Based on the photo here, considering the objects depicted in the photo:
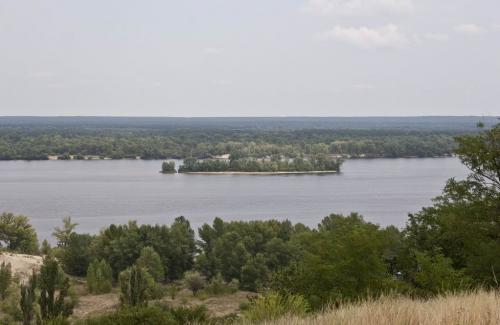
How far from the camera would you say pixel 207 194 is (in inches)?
3083

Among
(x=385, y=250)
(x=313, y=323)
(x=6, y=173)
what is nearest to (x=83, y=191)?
(x=6, y=173)

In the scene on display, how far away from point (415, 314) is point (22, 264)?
29.1 m

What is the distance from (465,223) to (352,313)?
38.9 feet

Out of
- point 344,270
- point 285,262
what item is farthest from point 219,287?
point 344,270

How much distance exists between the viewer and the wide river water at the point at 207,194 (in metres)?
60.8

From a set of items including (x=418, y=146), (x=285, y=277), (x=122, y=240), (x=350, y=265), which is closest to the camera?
(x=350, y=265)

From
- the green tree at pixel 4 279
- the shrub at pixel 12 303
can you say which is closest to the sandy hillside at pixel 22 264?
the shrub at pixel 12 303

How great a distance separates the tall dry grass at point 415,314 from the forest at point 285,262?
641 millimetres

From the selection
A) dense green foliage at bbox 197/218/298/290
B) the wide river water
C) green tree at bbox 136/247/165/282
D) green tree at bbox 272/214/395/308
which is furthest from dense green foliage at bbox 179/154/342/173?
green tree at bbox 272/214/395/308

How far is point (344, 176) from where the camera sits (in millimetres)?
97688

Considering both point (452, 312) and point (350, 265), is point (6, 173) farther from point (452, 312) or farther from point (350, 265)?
point (452, 312)

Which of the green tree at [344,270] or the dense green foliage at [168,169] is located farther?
the dense green foliage at [168,169]

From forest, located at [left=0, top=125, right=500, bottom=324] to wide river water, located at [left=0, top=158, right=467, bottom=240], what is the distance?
17.6 metres

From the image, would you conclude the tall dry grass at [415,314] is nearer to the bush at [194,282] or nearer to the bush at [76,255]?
the bush at [194,282]
